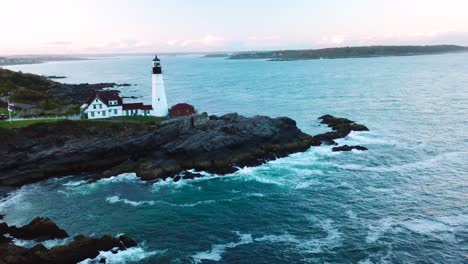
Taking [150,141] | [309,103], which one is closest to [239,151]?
[150,141]

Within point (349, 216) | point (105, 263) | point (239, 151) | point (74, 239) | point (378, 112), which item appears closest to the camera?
point (105, 263)

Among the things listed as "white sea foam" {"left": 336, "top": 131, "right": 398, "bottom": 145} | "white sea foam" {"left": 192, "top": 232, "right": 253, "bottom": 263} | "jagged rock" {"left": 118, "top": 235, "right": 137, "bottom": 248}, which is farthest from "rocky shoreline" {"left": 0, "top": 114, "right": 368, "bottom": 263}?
"white sea foam" {"left": 192, "top": 232, "right": 253, "bottom": 263}

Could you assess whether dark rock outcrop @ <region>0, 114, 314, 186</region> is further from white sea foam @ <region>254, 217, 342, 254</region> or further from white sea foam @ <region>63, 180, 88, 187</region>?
white sea foam @ <region>254, 217, 342, 254</region>

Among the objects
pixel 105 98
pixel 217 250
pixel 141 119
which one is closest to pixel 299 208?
pixel 217 250

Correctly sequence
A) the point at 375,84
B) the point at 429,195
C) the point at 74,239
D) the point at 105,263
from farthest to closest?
the point at 375,84 < the point at 429,195 < the point at 74,239 < the point at 105,263

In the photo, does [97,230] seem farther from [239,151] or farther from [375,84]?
[375,84]

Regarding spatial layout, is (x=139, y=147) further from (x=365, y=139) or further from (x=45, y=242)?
(x=365, y=139)
